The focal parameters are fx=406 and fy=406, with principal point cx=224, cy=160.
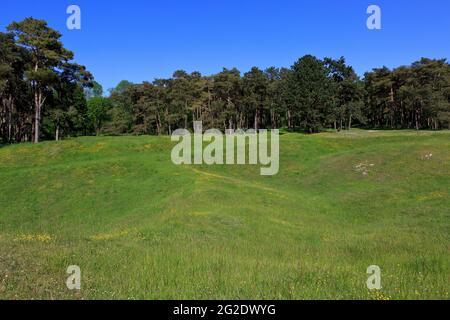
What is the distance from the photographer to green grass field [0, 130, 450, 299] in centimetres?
1060

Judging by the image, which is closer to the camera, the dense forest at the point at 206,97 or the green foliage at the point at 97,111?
the dense forest at the point at 206,97

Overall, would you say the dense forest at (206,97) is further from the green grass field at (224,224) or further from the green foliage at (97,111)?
the green grass field at (224,224)

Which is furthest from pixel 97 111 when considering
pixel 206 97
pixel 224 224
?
pixel 224 224

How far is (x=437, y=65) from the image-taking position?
351 ft

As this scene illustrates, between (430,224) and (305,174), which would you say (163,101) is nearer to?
(305,174)

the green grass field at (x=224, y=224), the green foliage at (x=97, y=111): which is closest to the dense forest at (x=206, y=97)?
the green foliage at (x=97, y=111)

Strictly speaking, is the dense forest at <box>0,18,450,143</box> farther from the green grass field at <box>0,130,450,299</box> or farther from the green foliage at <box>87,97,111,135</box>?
the green grass field at <box>0,130,450,299</box>

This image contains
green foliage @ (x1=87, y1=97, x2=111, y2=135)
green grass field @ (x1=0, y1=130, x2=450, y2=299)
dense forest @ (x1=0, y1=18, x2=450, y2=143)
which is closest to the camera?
green grass field @ (x1=0, y1=130, x2=450, y2=299)

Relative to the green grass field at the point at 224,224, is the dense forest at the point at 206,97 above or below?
above

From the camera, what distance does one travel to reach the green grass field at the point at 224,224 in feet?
34.8

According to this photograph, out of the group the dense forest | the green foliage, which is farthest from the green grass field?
the green foliage

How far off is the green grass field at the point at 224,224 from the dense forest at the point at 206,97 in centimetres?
1654

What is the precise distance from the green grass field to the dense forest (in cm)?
1654
